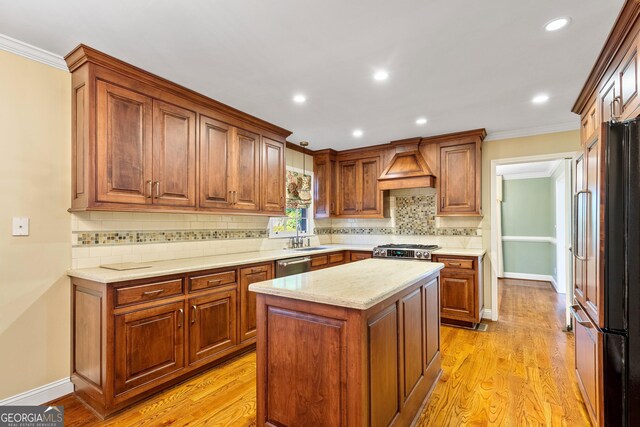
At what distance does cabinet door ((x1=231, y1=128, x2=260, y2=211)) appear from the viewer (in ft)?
11.2

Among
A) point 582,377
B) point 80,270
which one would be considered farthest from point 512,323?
point 80,270

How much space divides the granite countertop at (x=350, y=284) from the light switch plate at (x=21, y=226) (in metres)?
1.69

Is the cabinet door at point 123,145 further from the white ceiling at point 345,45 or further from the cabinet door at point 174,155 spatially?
the white ceiling at point 345,45

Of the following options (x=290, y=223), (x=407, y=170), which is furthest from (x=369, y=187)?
(x=290, y=223)

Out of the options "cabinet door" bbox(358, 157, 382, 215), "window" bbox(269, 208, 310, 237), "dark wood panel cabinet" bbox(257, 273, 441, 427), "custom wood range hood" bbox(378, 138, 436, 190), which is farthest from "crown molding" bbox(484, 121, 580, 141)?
"dark wood panel cabinet" bbox(257, 273, 441, 427)

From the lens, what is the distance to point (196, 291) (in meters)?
2.61

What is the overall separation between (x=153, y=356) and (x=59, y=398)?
0.75 meters

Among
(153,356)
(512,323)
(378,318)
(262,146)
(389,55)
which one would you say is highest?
(389,55)

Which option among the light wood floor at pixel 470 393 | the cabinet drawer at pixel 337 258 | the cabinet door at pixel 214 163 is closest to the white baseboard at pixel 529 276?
the light wood floor at pixel 470 393

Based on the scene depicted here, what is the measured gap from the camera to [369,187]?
16.4 ft

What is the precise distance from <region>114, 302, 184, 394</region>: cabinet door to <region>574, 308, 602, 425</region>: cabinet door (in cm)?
267

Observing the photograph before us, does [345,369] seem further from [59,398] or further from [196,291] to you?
[59,398]

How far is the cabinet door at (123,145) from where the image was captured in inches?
91.9

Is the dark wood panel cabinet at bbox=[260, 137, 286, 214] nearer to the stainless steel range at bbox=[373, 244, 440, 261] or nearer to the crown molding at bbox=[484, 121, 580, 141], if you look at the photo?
the stainless steel range at bbox=[373, 244, 440, 261]
